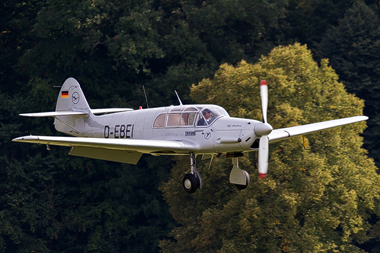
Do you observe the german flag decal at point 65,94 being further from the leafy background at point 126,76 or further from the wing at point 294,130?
the leafy background at point 126,76

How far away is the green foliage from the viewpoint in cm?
2903

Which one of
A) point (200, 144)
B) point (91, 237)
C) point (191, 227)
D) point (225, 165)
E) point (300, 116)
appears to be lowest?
point (91, 237)

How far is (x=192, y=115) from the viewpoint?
18328mm

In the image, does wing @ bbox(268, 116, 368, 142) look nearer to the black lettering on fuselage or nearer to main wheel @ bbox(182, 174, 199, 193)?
main wheel @ bbox(182, 174, 199, 193)

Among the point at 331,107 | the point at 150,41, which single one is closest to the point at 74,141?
the point at 331,107

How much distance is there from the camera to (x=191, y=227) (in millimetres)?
32562

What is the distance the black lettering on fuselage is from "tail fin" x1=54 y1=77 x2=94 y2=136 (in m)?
1.36

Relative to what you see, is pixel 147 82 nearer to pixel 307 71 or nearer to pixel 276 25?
pixel 276 25

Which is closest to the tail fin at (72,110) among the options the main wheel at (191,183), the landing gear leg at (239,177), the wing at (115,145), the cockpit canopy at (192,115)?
the wing at (115,145)

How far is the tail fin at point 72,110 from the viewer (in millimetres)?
23156

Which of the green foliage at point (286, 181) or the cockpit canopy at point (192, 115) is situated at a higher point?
the cockpit canopy at point (192, 115)

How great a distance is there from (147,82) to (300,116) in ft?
53.6

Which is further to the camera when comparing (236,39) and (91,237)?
(236,39)

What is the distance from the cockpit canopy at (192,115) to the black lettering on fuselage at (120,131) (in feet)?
5.31
